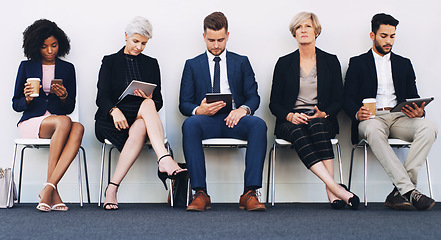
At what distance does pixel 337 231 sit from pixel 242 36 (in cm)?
225

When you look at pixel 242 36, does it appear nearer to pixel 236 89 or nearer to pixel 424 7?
pixel 236 89

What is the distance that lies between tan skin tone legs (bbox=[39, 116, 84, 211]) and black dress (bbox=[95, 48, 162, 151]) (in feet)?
0.62

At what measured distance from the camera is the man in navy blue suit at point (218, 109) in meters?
3.39

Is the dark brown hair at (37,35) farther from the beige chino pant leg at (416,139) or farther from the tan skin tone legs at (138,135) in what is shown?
the beige chino pant leg at (416,139)

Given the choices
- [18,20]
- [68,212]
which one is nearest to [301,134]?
[68,212]

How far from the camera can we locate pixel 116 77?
3883mm

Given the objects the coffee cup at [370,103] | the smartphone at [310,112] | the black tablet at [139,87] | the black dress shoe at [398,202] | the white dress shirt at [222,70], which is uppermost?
the white dress shirt at [222,70]

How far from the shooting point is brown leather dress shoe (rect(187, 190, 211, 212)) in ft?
10.6

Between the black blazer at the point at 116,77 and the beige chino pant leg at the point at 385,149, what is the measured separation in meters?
1.45

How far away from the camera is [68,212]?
3.27 m

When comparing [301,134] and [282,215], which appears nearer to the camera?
[282,215]

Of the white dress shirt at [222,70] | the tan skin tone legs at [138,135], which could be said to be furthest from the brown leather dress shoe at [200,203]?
the white dress shirt at [222,70]

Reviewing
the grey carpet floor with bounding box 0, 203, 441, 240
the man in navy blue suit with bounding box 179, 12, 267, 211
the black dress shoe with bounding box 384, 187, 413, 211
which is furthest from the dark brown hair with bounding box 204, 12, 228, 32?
the black dress shoe with bounding box 384, 187, 413, 211

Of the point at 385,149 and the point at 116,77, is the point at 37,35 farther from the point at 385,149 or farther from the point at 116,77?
the point at 385,149
